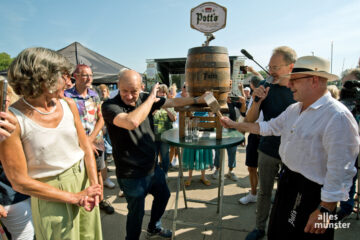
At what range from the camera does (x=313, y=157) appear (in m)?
1.47

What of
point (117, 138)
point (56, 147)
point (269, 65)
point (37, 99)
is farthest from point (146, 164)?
point (269, 65)

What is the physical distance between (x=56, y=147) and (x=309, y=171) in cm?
177

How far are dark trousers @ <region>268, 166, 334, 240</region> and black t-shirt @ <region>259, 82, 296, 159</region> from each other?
0.58 m

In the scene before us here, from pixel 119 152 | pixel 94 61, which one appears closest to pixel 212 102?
pixel 119 152

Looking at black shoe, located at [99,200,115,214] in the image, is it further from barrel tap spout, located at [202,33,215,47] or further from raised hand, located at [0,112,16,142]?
barrel tap spout, located at [202,33,215,47]

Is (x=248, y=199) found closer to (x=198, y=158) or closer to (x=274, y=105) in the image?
(x=198, y=158)

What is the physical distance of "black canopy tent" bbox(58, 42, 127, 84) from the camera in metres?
6.12

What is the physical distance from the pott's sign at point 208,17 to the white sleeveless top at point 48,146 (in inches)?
93.4

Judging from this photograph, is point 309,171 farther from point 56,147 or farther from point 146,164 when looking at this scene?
point 56,147

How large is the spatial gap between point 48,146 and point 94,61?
6.29 m

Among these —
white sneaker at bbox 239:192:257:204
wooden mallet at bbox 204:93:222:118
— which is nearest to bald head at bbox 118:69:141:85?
wooden mallet at bbox 204:93:222:118

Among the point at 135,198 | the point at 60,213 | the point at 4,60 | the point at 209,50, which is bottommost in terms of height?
the point at 135,198

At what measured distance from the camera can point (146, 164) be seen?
6.92ft

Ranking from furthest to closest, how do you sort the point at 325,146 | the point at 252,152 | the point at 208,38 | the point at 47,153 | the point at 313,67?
the point at 252,152, the point at 208,38, the point at 313,67, the point at 325,146, the point at 47,153
